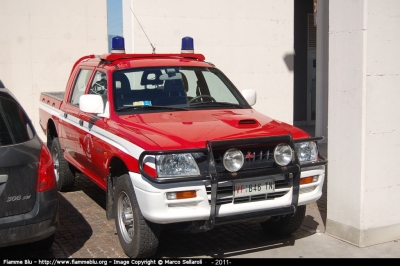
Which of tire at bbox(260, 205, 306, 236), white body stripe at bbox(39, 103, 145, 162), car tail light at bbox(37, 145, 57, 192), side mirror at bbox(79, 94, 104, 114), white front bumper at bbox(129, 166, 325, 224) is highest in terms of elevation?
side mirror at bbox(79, 94, 104, 114)

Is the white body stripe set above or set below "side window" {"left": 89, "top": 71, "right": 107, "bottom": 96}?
below

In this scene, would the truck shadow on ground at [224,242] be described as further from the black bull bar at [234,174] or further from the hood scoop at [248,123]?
the hood scoop at [248,123]

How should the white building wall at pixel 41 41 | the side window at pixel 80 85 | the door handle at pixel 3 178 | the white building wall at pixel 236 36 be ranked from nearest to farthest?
1. the door handle at pixel 3 178
2. the side window at pixel 80 85
3. the white building wall at pixel 236 36
4. the white building wall at pixel 41 41

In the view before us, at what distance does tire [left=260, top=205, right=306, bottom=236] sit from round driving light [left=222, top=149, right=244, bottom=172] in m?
1.17

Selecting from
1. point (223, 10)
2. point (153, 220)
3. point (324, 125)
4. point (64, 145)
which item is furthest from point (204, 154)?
point (324, 125)

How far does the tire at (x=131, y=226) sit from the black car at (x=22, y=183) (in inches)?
25.9

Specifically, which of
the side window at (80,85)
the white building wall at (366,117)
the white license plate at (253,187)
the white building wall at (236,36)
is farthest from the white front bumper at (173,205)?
the white building wall at (236,36)

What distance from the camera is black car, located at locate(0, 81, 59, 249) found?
14.8 ft

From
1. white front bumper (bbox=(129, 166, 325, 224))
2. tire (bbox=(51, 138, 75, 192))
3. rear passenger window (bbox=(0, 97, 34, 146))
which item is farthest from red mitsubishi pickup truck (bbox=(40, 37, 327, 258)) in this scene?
tire (bbox=(51, 138, 75, 192))

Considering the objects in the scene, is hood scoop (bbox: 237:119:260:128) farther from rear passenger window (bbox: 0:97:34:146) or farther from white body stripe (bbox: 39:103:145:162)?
rear passenger window (bbox: 0:97:34:146)

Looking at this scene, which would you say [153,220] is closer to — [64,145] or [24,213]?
[24,213]

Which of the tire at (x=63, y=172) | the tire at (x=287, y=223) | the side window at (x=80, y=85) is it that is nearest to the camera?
the tire at (x=287, y=223)

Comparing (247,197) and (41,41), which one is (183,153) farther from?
(41,41)

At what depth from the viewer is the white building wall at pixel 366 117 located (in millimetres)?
5410
